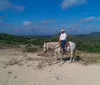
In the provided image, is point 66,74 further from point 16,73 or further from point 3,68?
point 3,68

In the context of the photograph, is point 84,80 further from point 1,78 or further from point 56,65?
point 1,78

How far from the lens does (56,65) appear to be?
1109 centimetres

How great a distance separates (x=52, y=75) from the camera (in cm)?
894

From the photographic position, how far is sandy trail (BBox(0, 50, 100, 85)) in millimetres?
7936

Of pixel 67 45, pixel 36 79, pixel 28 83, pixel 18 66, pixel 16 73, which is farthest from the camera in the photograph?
pixel 67 45

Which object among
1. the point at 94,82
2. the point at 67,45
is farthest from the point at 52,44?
the point at 94,82

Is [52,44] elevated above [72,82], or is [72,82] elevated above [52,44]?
[52,44]

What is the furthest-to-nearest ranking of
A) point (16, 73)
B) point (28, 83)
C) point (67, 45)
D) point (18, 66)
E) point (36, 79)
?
point (67, 45) < point (18, 66) < point (16, 73) < point (36, 79) < point (28, 83)

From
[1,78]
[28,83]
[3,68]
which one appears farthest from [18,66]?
[28,83]

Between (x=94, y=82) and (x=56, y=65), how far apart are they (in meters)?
Answer: 3.51

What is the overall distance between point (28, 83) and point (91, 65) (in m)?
5.41

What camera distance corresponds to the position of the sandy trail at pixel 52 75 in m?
7.94

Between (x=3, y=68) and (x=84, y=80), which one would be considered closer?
(x=84, y=80)

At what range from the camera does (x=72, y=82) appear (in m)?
8.05
